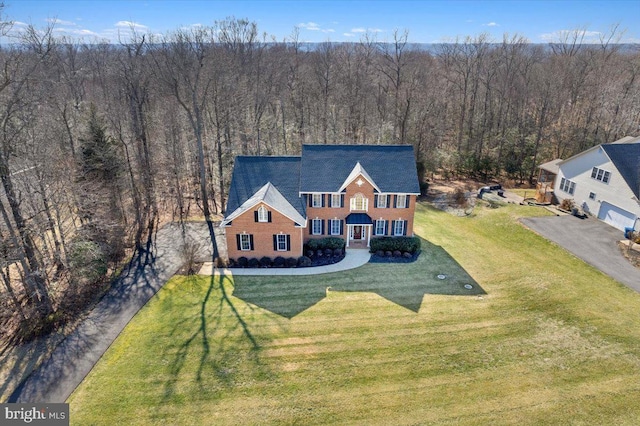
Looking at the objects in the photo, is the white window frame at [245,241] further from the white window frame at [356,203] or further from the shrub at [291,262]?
the white window frame at [356,203]

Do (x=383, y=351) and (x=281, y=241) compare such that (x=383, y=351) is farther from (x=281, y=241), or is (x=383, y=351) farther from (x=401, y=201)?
(x=401, y=201)

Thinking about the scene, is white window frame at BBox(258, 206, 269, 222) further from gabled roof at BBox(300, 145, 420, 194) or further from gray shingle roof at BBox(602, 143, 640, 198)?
gray shingle roof at BBox(602, 143, 640, 198)

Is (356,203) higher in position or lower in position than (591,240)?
higher

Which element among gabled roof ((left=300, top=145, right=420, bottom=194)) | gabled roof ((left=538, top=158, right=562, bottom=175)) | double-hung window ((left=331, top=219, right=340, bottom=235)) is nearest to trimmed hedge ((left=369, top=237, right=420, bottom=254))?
double-hung window ((left=331, top=219, right=340, bottom=235))

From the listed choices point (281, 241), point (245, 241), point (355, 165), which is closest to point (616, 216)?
point (355, 165)

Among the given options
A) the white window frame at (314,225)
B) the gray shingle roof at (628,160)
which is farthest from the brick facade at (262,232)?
the gray shingle roof at (628,160)

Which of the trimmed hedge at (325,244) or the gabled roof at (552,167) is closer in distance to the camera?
the trimmed hedge at (325,244)
